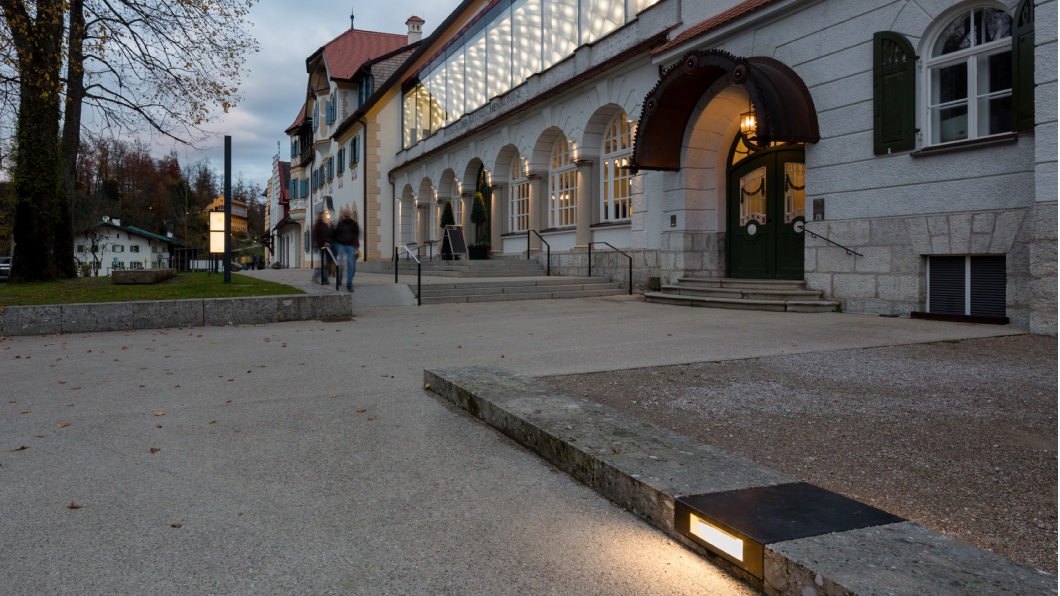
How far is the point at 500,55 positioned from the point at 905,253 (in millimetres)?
17557

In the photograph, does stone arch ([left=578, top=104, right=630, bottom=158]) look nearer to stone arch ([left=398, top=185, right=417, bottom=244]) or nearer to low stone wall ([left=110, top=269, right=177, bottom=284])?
low stone wall ([left=110, top=269, right=177, bottom=284])

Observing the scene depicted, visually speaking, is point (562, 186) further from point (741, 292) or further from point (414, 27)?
point (414, 27)

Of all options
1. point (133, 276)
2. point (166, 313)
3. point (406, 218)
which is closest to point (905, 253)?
point (166, 313)

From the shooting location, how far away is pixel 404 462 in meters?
3.98

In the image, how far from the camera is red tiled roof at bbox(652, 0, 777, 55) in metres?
13.5

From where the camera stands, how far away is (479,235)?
90.2ft

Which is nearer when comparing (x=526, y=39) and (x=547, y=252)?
(x=547, y=252)

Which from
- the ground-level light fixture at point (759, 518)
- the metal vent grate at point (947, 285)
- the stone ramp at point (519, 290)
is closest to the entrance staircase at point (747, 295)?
the metal vent grate at point (947, 285)

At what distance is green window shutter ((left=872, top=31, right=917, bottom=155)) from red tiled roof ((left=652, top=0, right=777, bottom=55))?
2.59m

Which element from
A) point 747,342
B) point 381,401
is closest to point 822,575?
point 381,401

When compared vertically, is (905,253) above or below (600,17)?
below

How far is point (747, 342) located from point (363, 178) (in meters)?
31.8

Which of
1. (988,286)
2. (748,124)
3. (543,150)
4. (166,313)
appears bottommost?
(166,313)

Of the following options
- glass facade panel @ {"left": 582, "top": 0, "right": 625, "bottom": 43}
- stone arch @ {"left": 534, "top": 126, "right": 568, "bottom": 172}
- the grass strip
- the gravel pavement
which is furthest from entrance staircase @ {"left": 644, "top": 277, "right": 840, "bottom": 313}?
stone arch @ {"left": 534, "top": 126, "right": 568, "bottom": 172}
